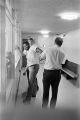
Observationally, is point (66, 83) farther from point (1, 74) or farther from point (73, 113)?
point (73, 113)

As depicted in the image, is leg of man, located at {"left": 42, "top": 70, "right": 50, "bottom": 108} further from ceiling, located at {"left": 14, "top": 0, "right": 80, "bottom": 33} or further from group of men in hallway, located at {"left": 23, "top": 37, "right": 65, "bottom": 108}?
ceiling, located at {"left": 14, "top": 0, "right": 80, "bottom": 33}

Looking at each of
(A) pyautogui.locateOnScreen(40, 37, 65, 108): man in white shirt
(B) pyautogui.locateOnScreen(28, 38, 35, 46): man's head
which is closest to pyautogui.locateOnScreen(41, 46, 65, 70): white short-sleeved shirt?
(A) pyautogui.locateOnScreen(40, 37, 65, 108): man in white shirt

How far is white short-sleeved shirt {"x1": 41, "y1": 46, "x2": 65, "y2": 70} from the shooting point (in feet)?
3.98

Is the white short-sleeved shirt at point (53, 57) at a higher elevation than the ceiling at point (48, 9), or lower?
lower

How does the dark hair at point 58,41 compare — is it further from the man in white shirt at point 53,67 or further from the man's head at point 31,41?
the man's head at point 31,41

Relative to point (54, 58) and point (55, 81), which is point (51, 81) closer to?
point (55, 81)

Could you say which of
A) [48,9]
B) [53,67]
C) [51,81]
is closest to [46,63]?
[53,67]

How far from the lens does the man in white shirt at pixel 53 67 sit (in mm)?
1218

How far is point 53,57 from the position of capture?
1224 mm

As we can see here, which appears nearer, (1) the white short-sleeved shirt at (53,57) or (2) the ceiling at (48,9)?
(2) the ceiling at (48,9)

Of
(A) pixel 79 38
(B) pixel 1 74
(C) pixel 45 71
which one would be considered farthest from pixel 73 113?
(C) pixel 45 71

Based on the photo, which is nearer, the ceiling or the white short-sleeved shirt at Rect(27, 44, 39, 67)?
the ceiling

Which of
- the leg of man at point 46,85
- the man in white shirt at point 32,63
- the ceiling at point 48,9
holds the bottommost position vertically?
the leg of man at point 46,85

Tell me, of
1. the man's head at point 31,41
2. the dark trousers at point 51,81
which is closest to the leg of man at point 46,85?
the dark trousers at point 51,81
